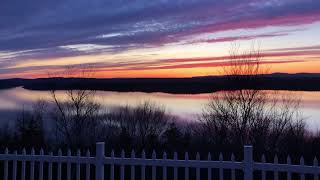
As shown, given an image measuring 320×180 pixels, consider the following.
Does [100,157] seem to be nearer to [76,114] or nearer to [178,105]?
[76,114]

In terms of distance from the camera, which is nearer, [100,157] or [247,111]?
[100,157]

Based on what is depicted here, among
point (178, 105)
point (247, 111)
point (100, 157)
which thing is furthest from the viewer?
point (178, 105)

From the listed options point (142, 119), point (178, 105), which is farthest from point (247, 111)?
point (178, 105)

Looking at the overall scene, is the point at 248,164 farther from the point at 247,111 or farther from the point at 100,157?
the point at 247,111

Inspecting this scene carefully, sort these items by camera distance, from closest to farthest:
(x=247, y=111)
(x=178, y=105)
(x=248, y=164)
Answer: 1. (x=248, y=164)
2. (x=247, y=111)
3. (x=178, y=105)

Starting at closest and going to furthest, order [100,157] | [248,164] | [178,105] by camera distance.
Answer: [248,164]
[100,157]
[178,105]

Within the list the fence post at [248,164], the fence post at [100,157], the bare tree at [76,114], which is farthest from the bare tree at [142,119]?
the fence post at [248,164]

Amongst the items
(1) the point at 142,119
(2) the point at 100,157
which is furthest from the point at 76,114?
(2) the point at 100,157

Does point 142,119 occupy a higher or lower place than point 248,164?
lower

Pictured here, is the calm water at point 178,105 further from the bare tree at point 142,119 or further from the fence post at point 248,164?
the fence post at point 248,164

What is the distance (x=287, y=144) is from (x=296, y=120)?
22.3 ft

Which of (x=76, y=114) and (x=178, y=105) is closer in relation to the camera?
(x=76, y=114)

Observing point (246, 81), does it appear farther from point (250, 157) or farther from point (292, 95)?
point (250, 157)

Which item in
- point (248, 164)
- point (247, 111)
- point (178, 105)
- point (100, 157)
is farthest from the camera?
point (178, 105)
